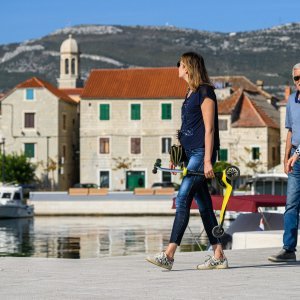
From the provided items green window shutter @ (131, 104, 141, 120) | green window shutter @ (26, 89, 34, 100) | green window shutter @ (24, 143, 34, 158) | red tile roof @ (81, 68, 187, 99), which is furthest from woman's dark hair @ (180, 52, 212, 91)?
green window shutter @ (26, 89, 34, 100)

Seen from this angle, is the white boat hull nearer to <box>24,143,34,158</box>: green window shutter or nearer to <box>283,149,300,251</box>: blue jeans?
<box>24,143,34,158</box>: green window shutter

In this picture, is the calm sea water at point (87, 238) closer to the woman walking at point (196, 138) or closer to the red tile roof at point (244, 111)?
the woman walking at point (196, 138)

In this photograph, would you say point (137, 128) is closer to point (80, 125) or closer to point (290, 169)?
point (80, 125)

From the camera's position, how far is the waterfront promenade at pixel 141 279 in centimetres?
945

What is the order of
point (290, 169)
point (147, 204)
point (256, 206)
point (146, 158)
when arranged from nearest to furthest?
point (290, 169) < point (256, 206) < point (147, 204) < point (146, 158)

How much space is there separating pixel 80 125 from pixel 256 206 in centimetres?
6245

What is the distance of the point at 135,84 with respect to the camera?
91188mm

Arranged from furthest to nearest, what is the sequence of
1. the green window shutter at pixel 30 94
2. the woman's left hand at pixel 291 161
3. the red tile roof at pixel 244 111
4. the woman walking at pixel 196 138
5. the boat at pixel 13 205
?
the green window shutter at pixel 30 94
the red tile roof at pixel 244 111
the boat at pixel 13 205
the woman's left hand at pixel 291 161
the woman walking at pixel 196 138

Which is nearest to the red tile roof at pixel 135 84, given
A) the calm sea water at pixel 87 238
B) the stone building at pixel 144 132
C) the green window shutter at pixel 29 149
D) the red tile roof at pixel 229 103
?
the stone building at pixel 144 132

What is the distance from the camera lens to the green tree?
8612cm

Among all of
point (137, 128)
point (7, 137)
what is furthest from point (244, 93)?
point (7, 137)

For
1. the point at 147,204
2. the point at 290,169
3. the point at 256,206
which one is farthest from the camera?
the point at 147,204

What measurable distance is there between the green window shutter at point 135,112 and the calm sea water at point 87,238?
23.1 m

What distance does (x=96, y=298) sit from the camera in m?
9.16
